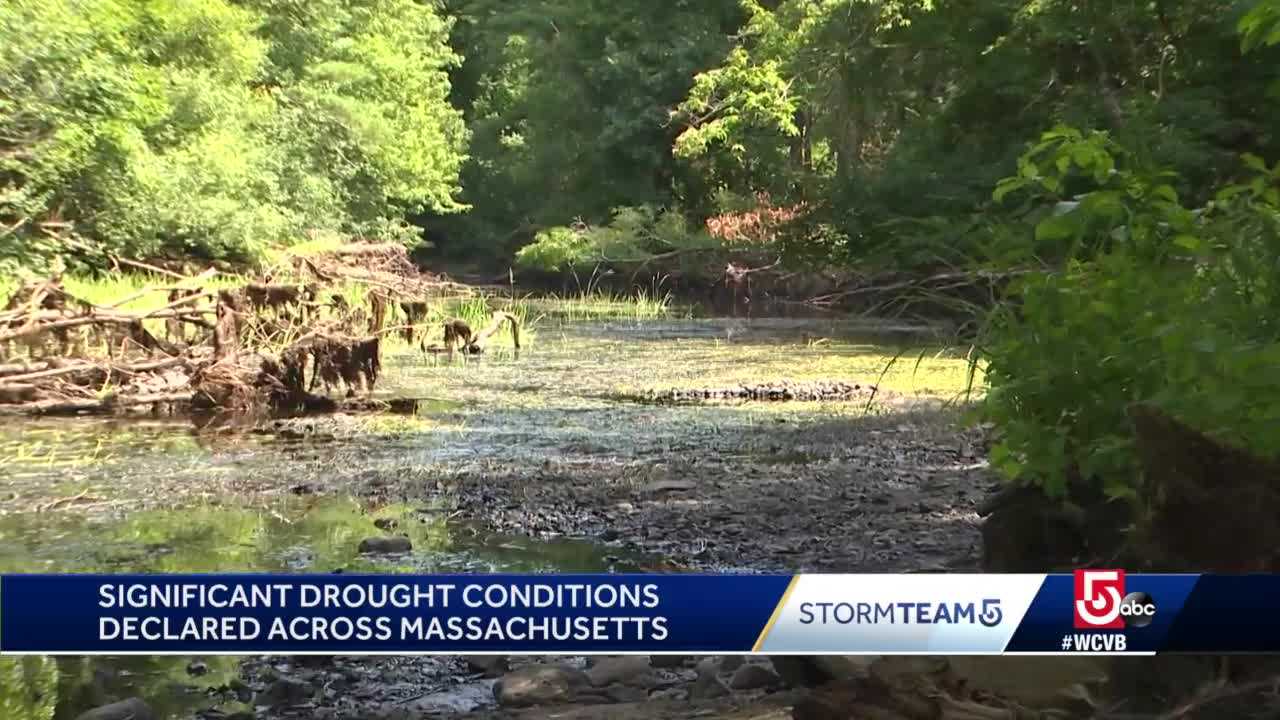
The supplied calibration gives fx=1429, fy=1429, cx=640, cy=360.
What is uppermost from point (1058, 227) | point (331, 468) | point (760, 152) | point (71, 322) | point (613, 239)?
point (760, 152)

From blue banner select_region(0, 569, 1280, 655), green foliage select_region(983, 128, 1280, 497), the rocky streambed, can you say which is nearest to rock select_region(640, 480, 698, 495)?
the rocky streambed

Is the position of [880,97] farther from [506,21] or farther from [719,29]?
[506,21]

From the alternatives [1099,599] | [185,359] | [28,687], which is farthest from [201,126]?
[1099,599]

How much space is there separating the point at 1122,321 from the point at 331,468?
15.7 ft

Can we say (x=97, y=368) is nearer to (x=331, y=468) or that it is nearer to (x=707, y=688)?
(x=331, y=468)

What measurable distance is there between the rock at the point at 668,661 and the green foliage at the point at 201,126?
11767 millimetres

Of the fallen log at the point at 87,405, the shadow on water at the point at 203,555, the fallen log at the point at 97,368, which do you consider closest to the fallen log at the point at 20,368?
the fallen log at the point at 97,368

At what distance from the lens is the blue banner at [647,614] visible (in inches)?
130

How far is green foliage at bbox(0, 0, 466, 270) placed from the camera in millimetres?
15328

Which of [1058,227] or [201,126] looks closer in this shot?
[1058,227]

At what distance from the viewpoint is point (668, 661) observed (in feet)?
14.0

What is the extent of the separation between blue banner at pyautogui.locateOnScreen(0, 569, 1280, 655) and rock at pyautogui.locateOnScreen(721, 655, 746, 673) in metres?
0.50

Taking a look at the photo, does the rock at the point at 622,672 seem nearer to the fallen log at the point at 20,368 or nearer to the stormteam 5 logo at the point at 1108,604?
the stormteam 5 logo at the point at 1108,604

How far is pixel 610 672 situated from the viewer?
13.4ft
